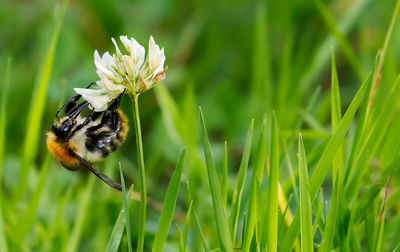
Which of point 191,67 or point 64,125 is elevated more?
point 191,67

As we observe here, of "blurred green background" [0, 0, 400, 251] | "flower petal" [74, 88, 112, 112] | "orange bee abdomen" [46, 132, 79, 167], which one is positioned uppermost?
"blurred green background" [0, 0, 400, 251]

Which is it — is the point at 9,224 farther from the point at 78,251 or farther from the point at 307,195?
the point at 307,195

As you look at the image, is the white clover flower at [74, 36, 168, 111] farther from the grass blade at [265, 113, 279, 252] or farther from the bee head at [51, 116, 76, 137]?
the bee head at [51, 116, 76, 137]

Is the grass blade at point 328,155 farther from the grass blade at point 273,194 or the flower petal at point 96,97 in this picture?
the flower petal at point 96,97

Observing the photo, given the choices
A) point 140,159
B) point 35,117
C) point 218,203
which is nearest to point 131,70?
point 140,159

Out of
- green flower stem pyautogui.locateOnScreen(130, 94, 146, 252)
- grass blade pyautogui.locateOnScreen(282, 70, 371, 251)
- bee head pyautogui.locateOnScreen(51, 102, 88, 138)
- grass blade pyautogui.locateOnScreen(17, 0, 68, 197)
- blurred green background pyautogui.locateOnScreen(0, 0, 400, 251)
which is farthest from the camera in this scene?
blurred green background pyautogui.locateOnScreen(0, 0, 400, 251)

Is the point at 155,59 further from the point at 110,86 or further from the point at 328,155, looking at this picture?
the point at 328,155

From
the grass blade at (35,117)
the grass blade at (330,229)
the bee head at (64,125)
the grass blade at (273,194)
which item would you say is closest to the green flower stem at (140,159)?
the grass blade at (273,194)

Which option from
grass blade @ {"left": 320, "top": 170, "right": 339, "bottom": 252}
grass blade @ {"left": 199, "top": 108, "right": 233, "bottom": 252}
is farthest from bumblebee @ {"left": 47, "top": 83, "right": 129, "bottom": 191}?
grass blade @ {"left": 320, "top": 170, "right": 339, "bottom": 252}
